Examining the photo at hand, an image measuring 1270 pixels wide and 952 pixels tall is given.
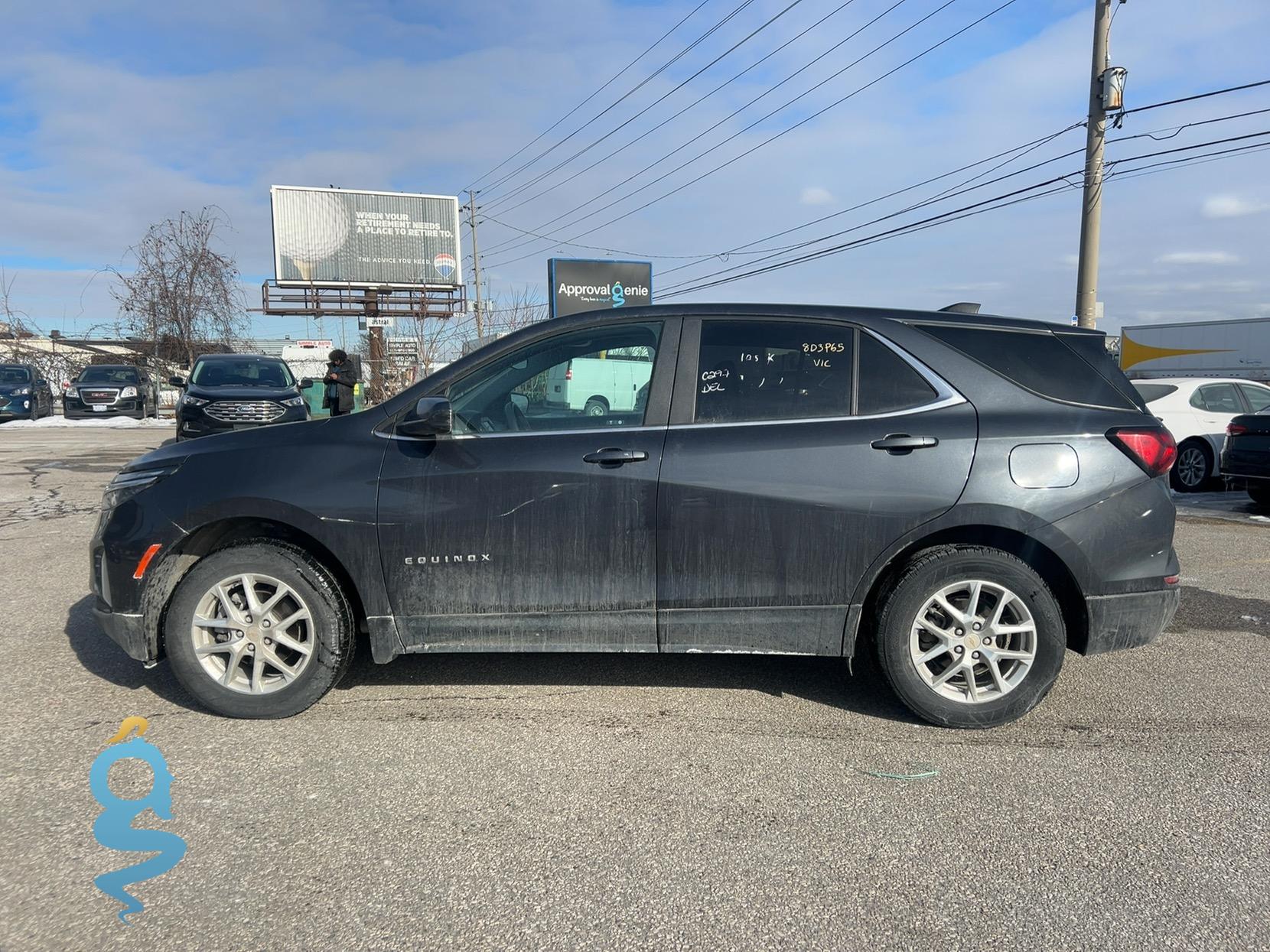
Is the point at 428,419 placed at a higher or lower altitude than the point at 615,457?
higher

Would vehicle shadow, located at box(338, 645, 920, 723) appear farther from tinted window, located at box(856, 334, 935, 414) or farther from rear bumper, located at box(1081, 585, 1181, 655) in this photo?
tinted window, located at box(856, 334, 935, 414)

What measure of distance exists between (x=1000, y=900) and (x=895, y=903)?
32 cm

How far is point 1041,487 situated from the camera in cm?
359

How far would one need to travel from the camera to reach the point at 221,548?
12.5ft

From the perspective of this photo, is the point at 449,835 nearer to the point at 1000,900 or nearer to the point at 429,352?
the point at 1000,900

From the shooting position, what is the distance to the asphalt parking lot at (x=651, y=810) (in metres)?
2.45

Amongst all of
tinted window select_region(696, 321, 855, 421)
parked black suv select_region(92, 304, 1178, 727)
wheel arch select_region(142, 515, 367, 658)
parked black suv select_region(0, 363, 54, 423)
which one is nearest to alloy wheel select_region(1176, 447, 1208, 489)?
parked black suv select_region(92, 304, 1178, 727)

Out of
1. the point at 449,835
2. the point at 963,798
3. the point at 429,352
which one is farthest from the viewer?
the point at 429,352

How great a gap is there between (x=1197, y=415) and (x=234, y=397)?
1341 cm

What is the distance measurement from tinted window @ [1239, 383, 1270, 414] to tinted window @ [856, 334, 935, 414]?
1121 cm

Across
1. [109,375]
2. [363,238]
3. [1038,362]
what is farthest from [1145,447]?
[363,238]

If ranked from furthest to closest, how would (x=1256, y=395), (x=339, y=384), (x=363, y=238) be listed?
(x=363, y=238), (x=339, y=384), (x=1256, y=395)

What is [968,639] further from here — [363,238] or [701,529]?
[363,238]

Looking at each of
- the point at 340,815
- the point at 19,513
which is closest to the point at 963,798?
the point at 340,815
